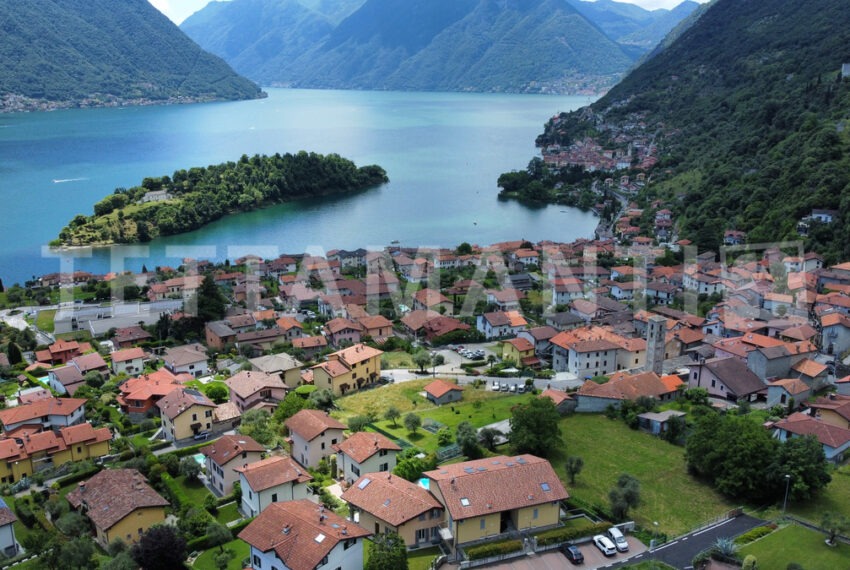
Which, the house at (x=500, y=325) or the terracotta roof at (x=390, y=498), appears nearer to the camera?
the terracotta roof at (x=390, y=498)

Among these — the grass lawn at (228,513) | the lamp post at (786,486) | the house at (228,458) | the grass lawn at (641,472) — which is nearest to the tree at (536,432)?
the grass lawn at (641,472)

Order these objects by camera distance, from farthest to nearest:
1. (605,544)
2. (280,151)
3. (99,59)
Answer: (99,59)
(280,151)
(605,544)

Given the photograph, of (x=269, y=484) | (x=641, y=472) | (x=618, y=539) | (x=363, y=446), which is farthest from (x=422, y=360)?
(x=618, y=539)

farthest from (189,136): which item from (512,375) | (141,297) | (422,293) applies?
(512,375)

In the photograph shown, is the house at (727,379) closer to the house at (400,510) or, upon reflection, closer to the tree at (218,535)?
the house at (400,510)

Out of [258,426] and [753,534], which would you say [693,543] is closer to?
[753,534]

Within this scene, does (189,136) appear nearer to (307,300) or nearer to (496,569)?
(307,300)

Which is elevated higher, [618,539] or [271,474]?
[271,474]
